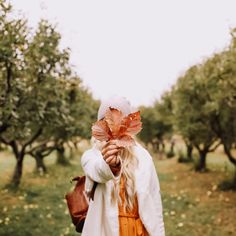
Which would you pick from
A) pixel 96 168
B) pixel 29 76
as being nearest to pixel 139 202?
pixel 96 168

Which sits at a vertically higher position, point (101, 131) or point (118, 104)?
point (118, 104)

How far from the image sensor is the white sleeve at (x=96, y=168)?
134 inches

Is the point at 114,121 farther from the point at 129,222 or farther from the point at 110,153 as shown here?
the point at 129,222

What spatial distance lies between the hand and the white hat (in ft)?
1.84

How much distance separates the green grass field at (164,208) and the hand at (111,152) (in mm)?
6168

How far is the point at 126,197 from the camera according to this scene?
3.98m

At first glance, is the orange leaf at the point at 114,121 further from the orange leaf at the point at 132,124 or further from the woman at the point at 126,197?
the woman at the point at 126,197

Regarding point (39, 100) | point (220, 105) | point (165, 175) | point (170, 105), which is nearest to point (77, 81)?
point (39, 100)

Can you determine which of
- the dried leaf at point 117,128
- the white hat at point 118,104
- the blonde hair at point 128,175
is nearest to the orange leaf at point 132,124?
the dried leaf at point 117,128

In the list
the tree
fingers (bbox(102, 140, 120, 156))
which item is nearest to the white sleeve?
fingers (bbox(102, 140, 120, 156))

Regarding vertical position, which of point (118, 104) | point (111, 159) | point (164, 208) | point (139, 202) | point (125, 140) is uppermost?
point (118, 104)

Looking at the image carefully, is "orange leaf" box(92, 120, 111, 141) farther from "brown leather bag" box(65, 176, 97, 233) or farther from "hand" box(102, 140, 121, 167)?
"brown leather bag" box(65, 176, 97, 233)

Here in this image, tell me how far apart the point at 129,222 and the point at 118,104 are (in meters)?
0.97

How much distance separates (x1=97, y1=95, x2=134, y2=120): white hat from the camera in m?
3.81
